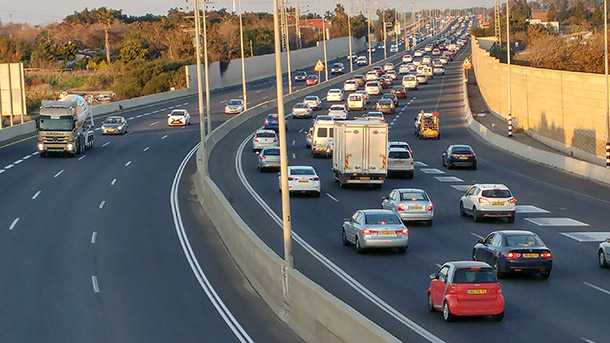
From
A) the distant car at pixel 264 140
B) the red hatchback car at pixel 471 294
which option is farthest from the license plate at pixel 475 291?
the distant car at pixel 264 140

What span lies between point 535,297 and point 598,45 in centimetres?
8221

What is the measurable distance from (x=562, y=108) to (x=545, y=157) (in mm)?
9769

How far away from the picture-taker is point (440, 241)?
35.5 m

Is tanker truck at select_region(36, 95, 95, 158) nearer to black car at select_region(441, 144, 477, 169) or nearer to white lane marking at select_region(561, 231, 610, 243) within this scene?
black car at select_region(441, 144, 477, 169)

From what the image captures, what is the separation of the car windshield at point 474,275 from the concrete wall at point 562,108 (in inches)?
1515

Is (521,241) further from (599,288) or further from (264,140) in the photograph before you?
(264,140)

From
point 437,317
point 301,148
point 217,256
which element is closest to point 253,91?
point 301,148

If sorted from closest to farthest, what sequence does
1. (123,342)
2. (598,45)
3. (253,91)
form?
(123,342), (598,45), (253,91)

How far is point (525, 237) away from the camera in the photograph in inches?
1142

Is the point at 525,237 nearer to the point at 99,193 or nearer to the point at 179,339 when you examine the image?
the point at 179,339

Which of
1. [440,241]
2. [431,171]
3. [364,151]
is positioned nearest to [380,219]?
[440,241]

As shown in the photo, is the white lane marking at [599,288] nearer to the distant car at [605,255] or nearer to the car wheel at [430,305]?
the distant car at [605,255]

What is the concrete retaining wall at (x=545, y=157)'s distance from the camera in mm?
53500

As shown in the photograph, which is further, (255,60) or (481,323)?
(255,60)
